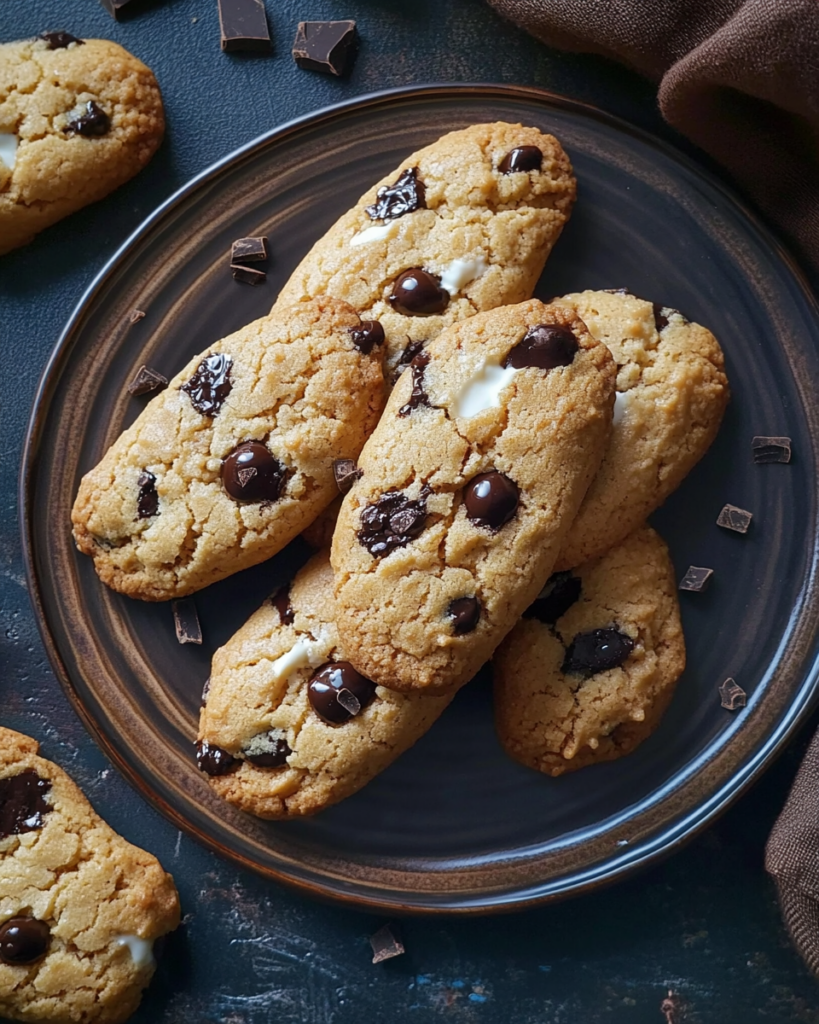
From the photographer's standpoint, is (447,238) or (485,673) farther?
(485,673)

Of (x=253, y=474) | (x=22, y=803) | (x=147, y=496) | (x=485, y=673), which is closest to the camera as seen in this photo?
(x=253, y=474)

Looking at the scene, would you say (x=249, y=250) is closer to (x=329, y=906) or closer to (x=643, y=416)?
(x=643, y=416)

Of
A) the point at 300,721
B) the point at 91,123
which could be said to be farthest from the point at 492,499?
the point at 91,123

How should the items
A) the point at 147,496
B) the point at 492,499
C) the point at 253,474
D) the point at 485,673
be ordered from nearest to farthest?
the point at 492,499 → the point at 253,474 → the point at 147,496 → the point at 485,673

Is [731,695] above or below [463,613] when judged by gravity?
below

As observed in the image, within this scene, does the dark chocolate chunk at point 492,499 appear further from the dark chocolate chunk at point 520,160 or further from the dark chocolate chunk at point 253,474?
the dark chocolate chunk at point 520,160

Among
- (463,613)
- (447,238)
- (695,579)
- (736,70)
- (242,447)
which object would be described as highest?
(736,70)

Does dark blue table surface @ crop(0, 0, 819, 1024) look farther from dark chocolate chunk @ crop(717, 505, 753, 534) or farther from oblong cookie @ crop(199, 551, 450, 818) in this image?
dark chocolate chunk @ crop(717, 505, 753, 534)
